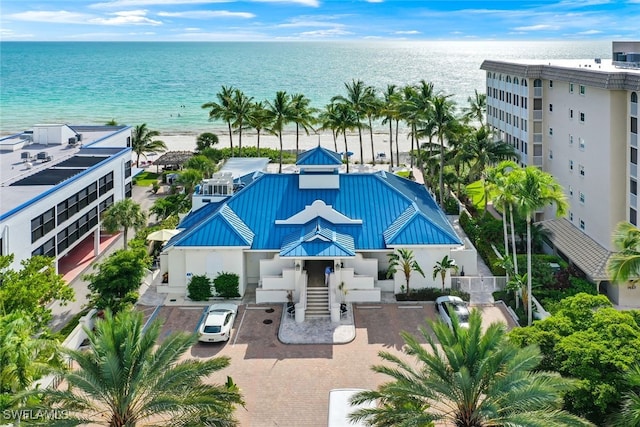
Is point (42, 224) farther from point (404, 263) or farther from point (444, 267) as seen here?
point (444, 267)

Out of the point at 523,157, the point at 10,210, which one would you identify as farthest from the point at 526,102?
the point at 10,210

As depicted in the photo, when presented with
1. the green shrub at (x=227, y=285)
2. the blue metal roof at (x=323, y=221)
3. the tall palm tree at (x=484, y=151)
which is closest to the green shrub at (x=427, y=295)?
the blue metal roof at (x=323, y=221)

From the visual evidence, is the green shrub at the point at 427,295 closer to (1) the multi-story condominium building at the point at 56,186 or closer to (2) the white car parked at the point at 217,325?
(2) the white car parked at the point at 217,325

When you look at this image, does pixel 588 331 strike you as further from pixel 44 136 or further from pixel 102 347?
pixel 44 136

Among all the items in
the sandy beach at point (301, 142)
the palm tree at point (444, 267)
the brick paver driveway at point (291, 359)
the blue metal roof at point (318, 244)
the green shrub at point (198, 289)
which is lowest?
the brick paver driveway at point (291, 359)

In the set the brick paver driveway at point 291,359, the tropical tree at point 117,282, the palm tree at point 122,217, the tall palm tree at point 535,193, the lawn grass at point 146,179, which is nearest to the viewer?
the brick paver driveway at point 291,359

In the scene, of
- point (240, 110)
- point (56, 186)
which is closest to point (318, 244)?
point (56, 186)
